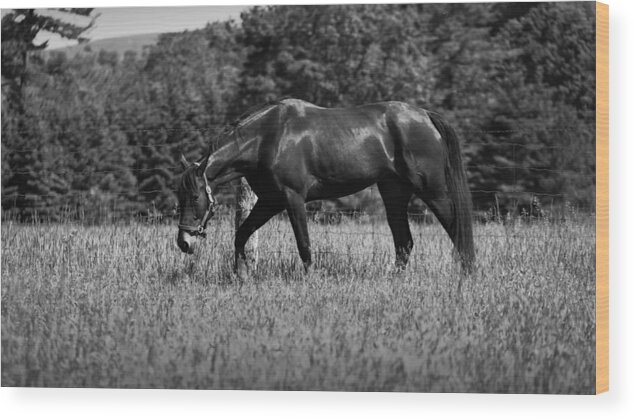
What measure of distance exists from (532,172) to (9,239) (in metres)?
4.24

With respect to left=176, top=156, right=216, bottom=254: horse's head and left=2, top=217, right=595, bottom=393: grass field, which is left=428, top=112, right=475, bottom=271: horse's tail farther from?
left=176, top=156, right=216, bottom=254: horse's head

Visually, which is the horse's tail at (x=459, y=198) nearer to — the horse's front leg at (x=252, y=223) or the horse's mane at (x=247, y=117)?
the horse's mane at (x=247, y=117)

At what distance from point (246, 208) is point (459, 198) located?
1.72 metres

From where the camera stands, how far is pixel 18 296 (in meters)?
8.48

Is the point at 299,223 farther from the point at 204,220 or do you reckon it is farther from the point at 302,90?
the point at 302,90

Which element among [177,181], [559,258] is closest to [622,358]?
[559,258]

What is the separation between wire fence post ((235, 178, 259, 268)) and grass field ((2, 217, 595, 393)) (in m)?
0.07

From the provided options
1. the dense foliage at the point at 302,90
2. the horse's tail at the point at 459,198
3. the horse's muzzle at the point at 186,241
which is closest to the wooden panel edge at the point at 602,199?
the dense foliage at the point at 302,90

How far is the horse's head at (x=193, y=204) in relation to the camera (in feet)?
27.2

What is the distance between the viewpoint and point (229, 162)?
27.4 ft

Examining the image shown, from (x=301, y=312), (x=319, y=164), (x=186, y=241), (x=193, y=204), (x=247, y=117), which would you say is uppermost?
(x=247, y=117)

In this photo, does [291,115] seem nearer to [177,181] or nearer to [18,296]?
[177,181]

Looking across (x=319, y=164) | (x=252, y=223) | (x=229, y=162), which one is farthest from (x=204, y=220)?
(x=319, y=164)

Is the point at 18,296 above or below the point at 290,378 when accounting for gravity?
above
